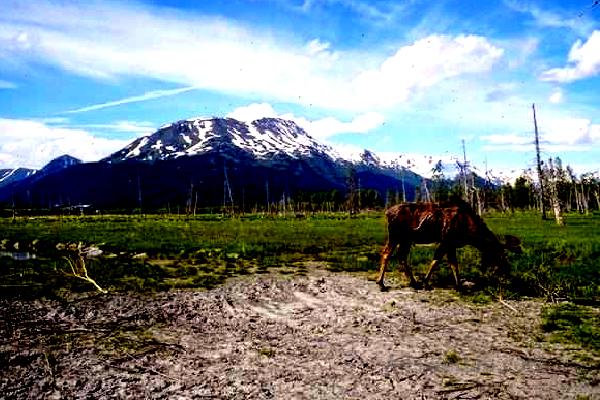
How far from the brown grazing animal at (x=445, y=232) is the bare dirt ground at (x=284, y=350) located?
195 centimetres

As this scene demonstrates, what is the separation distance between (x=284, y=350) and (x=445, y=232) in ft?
31.1

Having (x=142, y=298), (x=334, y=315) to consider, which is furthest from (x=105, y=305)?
(x=334, y=315)

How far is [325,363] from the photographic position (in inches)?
421

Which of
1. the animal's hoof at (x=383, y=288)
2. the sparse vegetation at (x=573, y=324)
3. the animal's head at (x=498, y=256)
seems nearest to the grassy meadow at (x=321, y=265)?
the sparse vegetation at (x=573, y=324)

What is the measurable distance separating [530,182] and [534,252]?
142201 mm

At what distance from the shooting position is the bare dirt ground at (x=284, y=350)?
9.30 m

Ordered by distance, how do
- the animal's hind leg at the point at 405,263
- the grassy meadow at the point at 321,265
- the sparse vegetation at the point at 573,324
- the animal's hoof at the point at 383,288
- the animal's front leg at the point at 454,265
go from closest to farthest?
the sparse vegetation at the point at 573,324 < the grassy meadow at the point at 321,265 < the animal's front leg at the point at 454,265 < the animal's hoof at the point at 383,288 < the animal's hind leg at the point at 405,263

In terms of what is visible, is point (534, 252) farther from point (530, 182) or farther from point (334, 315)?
point (530, 182)

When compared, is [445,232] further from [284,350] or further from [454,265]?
[284,350]

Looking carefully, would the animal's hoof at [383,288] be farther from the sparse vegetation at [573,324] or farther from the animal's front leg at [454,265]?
the sparse vegetation at [573,324]

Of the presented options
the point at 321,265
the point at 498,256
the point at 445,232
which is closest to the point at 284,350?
the point at 445,232

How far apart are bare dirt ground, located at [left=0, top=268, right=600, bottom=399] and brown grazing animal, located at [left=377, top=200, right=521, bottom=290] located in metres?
1.95

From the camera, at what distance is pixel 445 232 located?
1905 cm

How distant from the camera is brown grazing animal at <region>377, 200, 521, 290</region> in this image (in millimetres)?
19078
